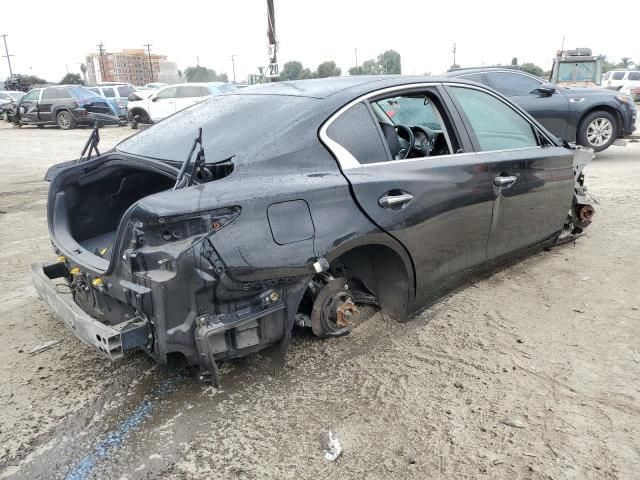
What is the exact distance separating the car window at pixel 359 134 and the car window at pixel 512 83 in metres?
6.93

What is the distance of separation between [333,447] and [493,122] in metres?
2.65

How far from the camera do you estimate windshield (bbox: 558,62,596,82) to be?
15.9 m

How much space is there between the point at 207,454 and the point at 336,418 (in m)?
0.64

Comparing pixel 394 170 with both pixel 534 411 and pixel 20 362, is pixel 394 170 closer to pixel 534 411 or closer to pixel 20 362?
pixel 534 411

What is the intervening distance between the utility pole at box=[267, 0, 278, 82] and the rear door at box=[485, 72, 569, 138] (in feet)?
24.9

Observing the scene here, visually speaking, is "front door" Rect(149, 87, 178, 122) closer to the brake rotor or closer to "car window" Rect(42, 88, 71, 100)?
→ "car window" Rect(42, 88, 71, 100)

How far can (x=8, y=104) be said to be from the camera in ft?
79.2

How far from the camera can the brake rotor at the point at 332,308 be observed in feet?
10.1

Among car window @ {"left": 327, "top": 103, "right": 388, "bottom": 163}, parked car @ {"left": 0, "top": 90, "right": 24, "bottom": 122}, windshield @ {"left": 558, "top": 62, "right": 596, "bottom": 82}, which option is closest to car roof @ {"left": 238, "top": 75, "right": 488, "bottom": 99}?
car window @ {"left": 327, "top": 103, "right": 388, "bottom": 163}

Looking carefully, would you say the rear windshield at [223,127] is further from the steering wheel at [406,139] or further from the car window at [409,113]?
the car window at [409,113]

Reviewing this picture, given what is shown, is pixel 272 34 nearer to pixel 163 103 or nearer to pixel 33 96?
pixel 163 103

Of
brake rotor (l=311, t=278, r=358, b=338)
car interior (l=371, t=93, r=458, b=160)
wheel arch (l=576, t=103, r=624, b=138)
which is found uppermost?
car interior (l=371, t=93, r=458, b=160)

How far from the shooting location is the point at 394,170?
3.13m

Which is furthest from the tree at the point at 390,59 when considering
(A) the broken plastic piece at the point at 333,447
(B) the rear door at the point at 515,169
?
(A) the broken plastic piece at the point at 333,447
